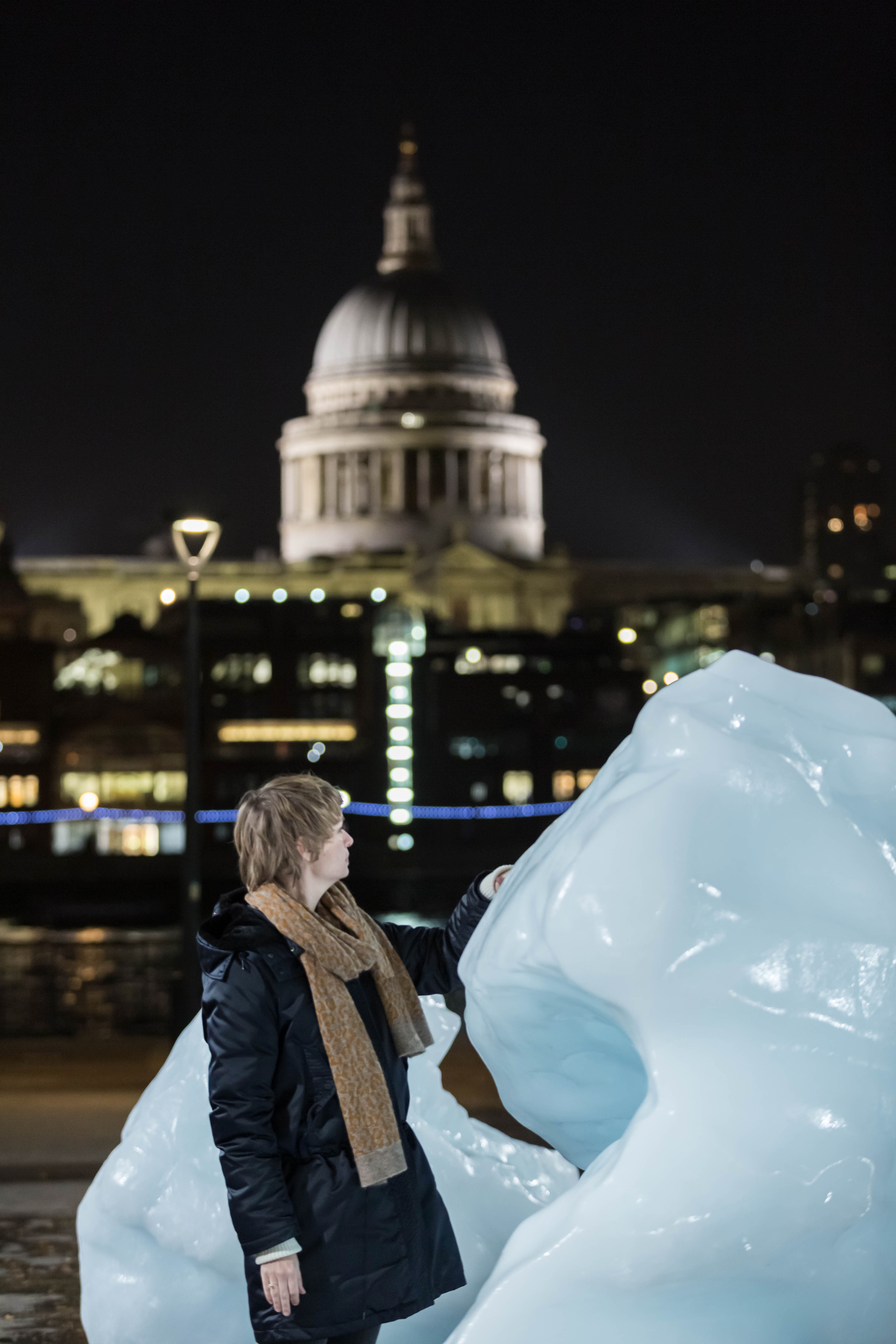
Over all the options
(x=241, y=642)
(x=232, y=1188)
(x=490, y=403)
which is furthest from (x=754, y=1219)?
(x=490, y=403)

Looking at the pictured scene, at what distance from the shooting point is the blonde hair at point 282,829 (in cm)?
383

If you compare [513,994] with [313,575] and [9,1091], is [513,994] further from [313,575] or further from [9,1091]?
[313,575]

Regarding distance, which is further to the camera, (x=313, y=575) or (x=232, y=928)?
(x=313, y=575)

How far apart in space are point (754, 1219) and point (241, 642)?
204 feet

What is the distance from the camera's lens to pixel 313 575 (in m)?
95.9

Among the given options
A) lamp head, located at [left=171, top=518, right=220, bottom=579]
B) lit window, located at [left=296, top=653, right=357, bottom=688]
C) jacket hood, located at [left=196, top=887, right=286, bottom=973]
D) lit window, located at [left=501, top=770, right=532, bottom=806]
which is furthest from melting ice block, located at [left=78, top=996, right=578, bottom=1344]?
lit window, located at [left=296, top=653, right=357, bottom=688]

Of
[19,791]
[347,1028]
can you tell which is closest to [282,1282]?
[347,1028]

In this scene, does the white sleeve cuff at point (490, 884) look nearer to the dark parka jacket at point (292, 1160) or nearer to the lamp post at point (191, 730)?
the dark parka jacket at point (292, 1160)

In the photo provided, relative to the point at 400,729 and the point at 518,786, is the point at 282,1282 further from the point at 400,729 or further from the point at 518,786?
the point at 400,729

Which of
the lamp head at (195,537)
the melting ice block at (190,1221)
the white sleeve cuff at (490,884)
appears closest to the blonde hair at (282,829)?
the white sleeve cuff at (490,884)

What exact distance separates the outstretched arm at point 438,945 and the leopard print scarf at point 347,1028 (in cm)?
45

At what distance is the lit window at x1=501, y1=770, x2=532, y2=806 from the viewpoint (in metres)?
62.2

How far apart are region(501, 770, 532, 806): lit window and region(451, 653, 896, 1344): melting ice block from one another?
5802 cm

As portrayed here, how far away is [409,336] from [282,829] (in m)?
104
